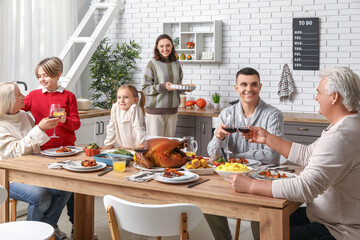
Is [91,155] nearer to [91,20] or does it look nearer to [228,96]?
[228,96]

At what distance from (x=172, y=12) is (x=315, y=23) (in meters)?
1.96

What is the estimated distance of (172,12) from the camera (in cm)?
653

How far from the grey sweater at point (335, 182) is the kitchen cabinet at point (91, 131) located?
3418 mm

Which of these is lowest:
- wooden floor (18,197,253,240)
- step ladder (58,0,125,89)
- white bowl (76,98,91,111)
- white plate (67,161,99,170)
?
wooden floor (18,197,253,240)

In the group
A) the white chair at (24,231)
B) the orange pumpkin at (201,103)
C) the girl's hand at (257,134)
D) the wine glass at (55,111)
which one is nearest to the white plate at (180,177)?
the girl's hand at (257,134)

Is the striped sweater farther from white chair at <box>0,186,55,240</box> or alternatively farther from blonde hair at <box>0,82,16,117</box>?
white chair at <box>0,186,55,240</box>

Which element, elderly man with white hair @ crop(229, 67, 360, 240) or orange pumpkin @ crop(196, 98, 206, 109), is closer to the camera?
elderly man with white hair @ crop(229, 67, 360, 240)

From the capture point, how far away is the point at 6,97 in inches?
135

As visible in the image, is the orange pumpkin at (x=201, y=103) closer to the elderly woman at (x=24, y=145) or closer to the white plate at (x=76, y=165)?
the elderly woman at (x=24, y=145)

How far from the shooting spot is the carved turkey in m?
2.82

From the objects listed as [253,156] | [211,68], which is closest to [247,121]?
[253,156]

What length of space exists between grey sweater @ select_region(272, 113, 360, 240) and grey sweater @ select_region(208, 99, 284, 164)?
785 mm

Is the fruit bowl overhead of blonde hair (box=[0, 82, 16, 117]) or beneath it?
beneath

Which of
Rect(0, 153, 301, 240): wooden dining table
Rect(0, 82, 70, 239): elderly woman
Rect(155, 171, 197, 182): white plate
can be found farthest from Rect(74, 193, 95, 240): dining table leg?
Rect(155, 171, 197, 182): white plate
